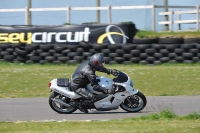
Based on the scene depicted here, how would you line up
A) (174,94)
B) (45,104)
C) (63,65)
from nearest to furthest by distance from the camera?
(45,104), (174,94), (63,65)

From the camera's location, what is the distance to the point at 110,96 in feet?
36.4

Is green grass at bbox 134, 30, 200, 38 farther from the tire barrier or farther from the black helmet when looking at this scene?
the black helmet

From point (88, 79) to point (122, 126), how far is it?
272 cm

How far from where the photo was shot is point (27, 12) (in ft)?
76.7

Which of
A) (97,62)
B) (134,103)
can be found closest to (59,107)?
(97,62)

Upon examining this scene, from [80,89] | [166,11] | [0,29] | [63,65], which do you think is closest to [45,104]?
[80,89]

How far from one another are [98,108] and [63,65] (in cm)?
820

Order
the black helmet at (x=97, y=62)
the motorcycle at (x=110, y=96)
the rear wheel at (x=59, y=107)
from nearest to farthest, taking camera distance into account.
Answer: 1. the black helmet at (x=97, y=62)
2. the motorcycle at (x=110, y=96)
3. the rear wheel at (x=59, y=107)

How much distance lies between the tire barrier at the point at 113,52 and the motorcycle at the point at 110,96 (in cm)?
750

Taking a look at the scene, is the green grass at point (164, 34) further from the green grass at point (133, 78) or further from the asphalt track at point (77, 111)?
the asphalt track at point (77, 111)

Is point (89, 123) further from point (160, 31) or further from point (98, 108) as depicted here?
point (160, 31)

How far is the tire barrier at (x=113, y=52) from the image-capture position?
18.5 metres

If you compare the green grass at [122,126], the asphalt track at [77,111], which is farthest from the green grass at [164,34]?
the green grass at [122,126]

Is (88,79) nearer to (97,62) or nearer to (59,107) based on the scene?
(97,62)
